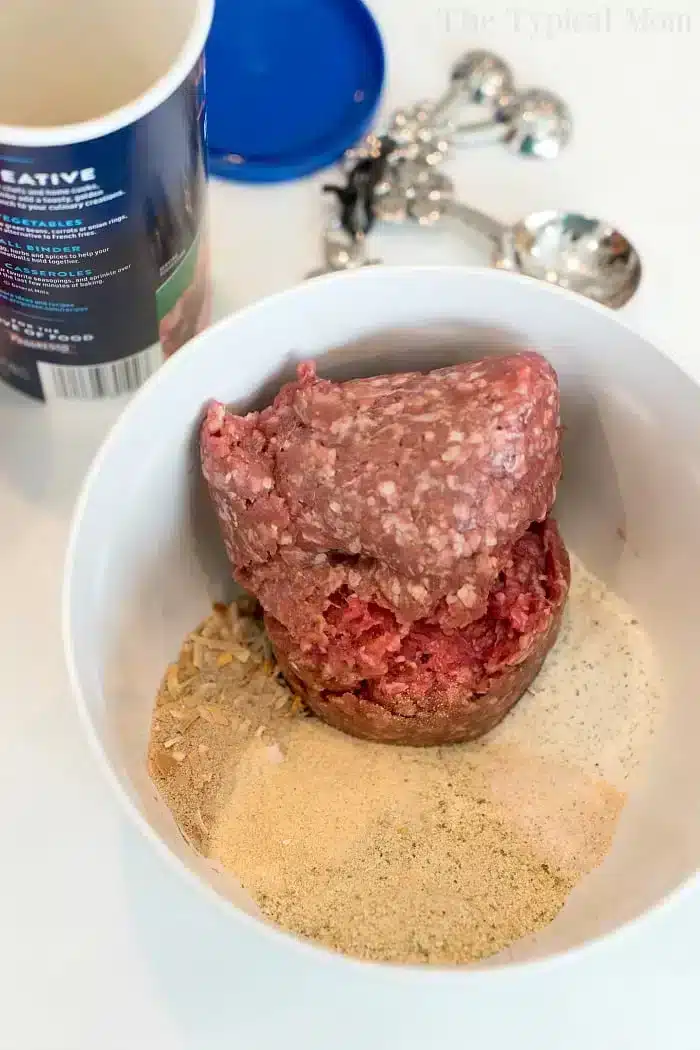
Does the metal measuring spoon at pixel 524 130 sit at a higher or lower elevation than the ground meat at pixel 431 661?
higher

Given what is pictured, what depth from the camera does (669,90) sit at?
3.37ft

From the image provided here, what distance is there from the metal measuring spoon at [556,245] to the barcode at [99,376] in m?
0.29

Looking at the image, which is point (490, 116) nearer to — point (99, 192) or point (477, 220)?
point (477, 220)

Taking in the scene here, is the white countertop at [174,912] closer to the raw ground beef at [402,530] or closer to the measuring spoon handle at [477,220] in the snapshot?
the measuring spoon handle at [477,220]

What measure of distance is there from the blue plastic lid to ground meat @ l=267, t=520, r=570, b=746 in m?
0.45

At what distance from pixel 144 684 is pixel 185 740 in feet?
0.15

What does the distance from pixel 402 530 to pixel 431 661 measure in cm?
9

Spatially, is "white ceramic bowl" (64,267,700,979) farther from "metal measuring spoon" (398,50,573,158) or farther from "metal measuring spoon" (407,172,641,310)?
"metal measuring spoon" (398,50,573,158)

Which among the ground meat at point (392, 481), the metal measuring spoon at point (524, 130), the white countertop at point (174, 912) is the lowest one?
the white countertop at point (174, 912)

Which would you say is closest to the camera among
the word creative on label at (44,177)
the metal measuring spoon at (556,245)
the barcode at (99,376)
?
the word creative on label at (44,177)

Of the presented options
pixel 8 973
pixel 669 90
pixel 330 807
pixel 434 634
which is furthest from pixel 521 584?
pixel 669 90

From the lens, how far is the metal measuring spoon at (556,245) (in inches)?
36.8

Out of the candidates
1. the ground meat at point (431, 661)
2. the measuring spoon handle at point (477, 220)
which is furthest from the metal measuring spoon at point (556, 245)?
the ground meat at point (431, 661)

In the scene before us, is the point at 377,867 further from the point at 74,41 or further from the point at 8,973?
the point at 74,41
